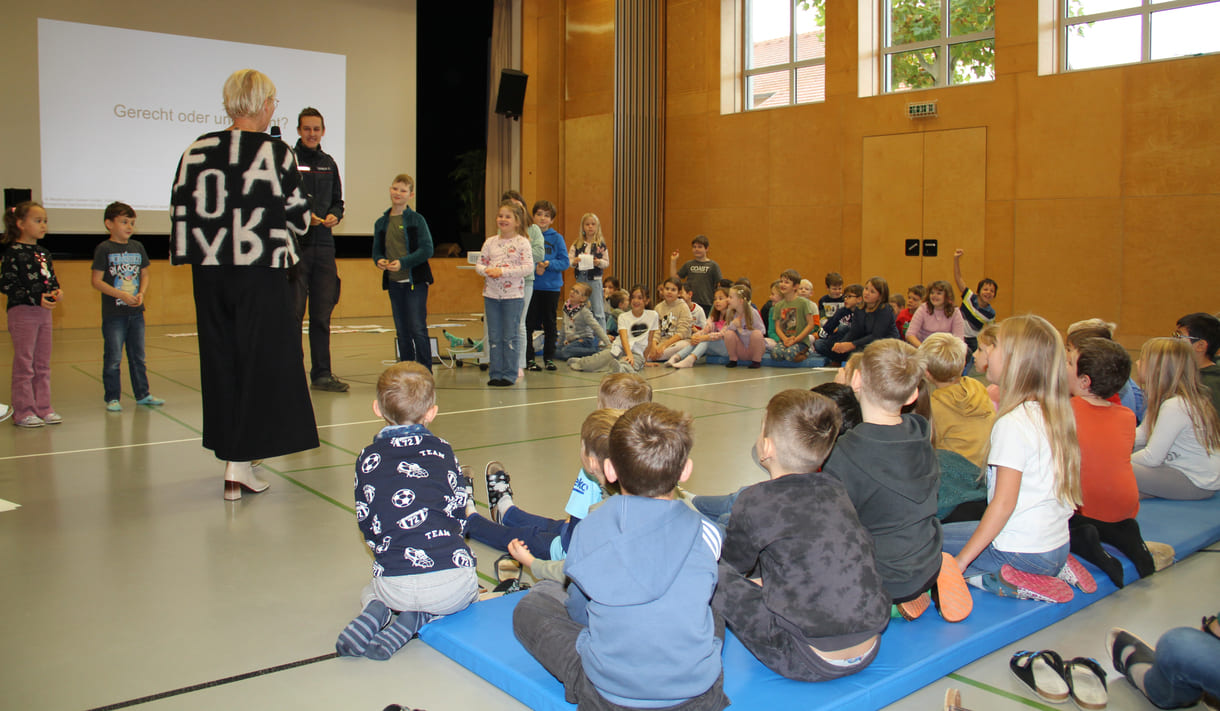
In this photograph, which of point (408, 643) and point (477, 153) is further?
point (477, 153)

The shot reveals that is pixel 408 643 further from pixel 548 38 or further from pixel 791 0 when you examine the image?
pixel 548 38

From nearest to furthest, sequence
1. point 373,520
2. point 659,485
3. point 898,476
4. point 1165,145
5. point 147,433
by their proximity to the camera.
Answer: point 659,485, point 898,476, point 373,520, point 147,433, point 1165,145

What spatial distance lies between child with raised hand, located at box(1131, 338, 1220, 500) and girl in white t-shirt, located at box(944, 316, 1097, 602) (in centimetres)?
130

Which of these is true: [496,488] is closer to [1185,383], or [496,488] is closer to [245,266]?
[245,266]

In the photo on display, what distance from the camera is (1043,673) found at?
2.22m

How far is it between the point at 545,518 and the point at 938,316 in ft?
20.4

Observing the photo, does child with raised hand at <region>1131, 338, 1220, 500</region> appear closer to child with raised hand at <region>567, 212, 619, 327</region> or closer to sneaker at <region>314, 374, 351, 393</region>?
sneaker at <region>314, 374, 351, 393</region>

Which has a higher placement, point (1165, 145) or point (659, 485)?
point (1165, 145)

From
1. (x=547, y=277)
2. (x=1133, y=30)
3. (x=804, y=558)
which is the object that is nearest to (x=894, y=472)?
(x=804, y=558)

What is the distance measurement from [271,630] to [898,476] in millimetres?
1767

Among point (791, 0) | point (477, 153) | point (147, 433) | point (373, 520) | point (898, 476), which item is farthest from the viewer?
point (477, 153)

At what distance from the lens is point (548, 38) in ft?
50.8

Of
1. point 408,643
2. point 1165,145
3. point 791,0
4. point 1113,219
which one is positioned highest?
point 791,0

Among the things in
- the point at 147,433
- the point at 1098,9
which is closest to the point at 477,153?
the point at 1098,9
